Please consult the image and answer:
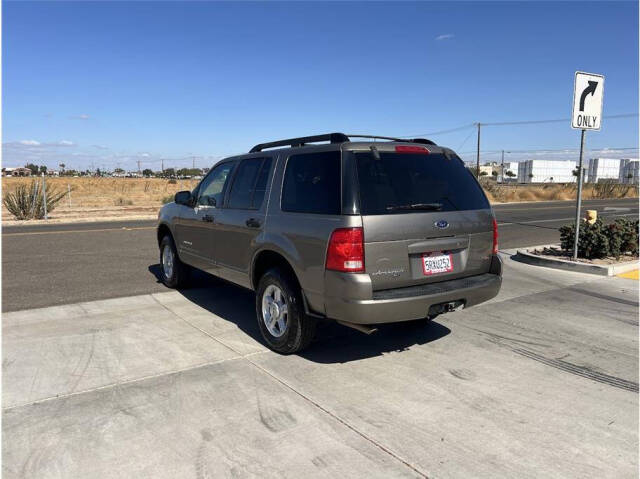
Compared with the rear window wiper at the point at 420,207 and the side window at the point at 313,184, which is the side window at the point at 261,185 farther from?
the rear window wiper at the point at 420,207

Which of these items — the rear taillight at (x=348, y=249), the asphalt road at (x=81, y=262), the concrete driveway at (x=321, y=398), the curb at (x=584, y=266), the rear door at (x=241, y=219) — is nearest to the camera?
the concrete driveway at (x=321, y=398)

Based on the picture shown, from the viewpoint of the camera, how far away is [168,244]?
7188 mm

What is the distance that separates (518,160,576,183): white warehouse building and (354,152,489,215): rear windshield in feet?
446

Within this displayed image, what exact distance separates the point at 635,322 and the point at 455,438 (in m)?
3.73

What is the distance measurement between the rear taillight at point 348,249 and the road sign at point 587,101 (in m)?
6.30

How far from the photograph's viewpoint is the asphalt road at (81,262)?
22.3 feet

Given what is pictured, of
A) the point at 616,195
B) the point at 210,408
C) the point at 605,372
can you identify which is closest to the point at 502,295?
the point at 605,372

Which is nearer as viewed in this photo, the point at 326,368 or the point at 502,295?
the point at 326,368

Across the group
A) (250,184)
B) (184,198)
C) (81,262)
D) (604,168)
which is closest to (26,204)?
(81,262)

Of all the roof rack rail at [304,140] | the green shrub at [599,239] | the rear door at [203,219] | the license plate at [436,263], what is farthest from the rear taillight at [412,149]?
the green shrub at [599,239]

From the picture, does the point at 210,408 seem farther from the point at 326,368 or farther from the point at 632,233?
the point at 632,233

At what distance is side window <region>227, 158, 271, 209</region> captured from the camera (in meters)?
4.95

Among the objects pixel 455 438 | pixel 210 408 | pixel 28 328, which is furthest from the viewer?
pixel 28 328

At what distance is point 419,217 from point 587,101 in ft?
20.1
